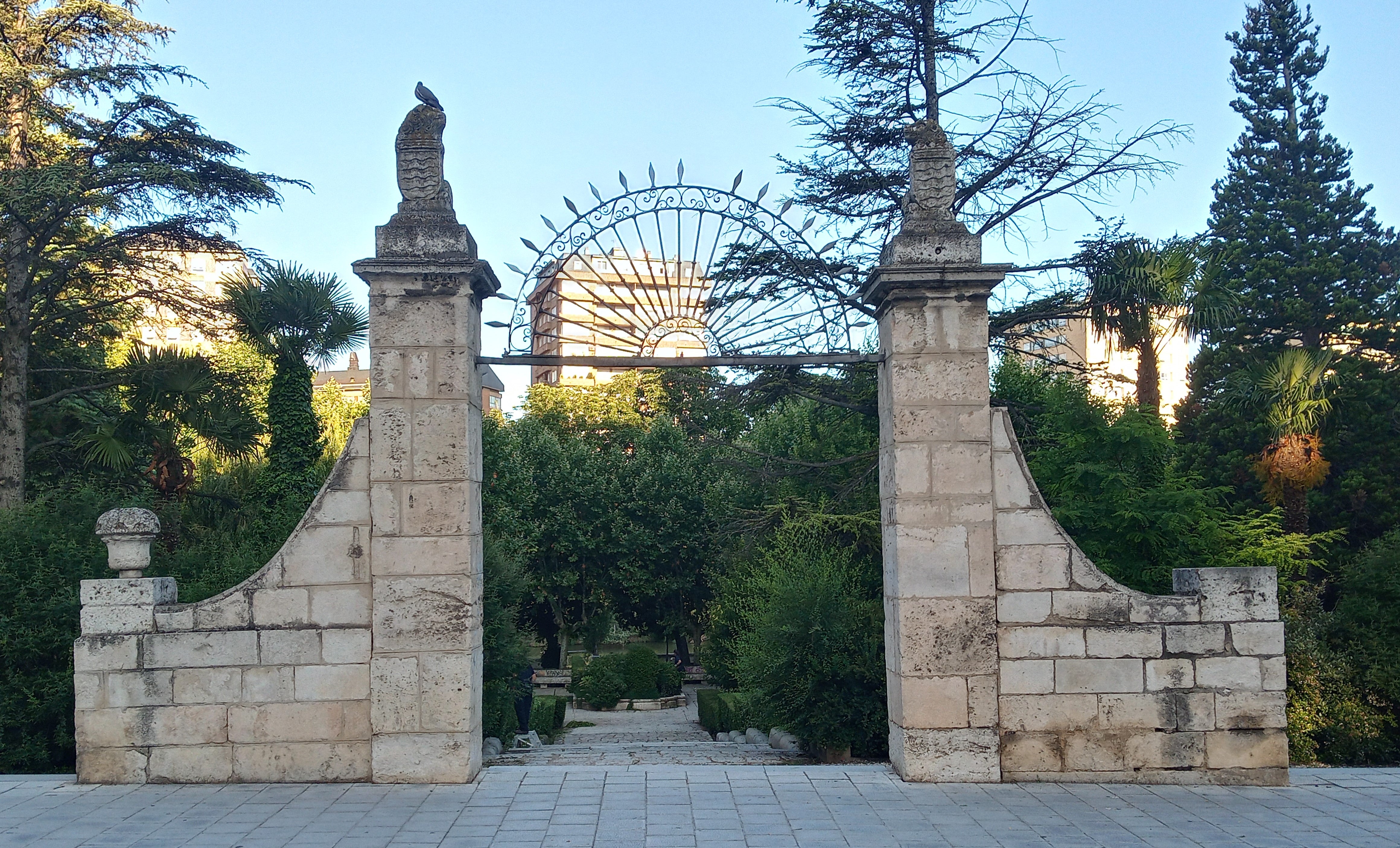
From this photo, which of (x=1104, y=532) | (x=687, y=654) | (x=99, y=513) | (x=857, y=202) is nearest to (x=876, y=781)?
(x=1104, y=532)

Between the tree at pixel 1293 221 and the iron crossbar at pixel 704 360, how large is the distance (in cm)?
1621

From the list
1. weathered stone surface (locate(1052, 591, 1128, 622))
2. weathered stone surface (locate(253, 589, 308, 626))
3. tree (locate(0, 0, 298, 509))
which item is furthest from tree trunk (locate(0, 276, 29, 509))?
weathered stone surface (locate(1052, 591, 1128, 622))

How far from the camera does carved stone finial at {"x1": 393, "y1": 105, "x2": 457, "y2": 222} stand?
23.6ft

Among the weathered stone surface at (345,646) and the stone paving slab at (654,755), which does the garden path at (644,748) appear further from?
the weathered stone surface at (345,646)

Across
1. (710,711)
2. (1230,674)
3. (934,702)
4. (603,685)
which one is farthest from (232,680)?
(603,685)

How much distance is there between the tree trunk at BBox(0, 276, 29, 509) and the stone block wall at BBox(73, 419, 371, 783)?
7.98 m

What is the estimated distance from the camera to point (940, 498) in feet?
23.1

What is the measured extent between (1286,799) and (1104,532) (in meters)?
4.14

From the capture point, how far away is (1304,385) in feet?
54.3

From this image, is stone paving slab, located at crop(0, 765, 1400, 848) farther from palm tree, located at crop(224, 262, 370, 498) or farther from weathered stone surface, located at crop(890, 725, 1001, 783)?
palm tree, located at crop(224, 262, 370, 498)

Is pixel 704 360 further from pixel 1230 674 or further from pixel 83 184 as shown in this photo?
pixel 83 184

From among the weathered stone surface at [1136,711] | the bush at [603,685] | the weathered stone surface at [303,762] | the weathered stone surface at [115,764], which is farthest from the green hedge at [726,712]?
the weathered stone surface at [115,764]

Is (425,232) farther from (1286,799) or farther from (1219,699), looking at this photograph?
(1286,799)

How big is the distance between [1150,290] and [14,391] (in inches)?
567
